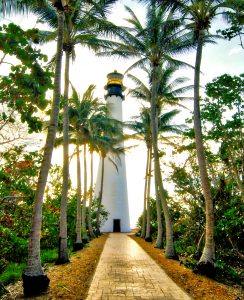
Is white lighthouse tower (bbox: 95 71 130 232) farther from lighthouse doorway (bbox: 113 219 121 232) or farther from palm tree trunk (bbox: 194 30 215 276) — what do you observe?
palm tree trunk (bbox: 194 30 215 276)

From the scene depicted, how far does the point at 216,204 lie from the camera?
1208 cm

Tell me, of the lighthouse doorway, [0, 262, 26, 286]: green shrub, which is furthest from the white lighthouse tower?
[0, 262, 26, 286]: green shrub

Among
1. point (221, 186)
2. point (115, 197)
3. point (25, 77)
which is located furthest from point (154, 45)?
point (115, 197)

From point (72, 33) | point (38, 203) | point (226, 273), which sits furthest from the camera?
point (72, 33)

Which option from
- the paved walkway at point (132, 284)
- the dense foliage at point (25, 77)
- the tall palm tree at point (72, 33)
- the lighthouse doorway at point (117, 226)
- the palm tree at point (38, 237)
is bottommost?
the lighthouse doorway at point (117, 226)

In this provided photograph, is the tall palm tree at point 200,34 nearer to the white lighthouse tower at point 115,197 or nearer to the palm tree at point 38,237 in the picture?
the palm tree at point 38,237

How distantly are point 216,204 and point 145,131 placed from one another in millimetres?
11650

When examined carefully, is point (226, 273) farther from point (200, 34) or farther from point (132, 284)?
point (200, 34)

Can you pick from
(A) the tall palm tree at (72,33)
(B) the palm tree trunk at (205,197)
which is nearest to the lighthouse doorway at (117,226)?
(A) the tall palm tree at (72,33)

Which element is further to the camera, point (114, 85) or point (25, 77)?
point (114, 85)

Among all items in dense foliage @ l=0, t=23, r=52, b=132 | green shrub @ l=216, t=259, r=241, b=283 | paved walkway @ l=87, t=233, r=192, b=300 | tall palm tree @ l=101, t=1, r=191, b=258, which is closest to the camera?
dense foliage @ l=0, t=23, r=52, b=132

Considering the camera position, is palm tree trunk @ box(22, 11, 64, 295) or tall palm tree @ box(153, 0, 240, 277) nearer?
palm tree trunk @ box(22, 11, 64, 295)

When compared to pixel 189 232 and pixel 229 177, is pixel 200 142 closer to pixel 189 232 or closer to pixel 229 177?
pixel 229 177

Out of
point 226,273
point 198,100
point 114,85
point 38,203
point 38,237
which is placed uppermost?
point 114,85
